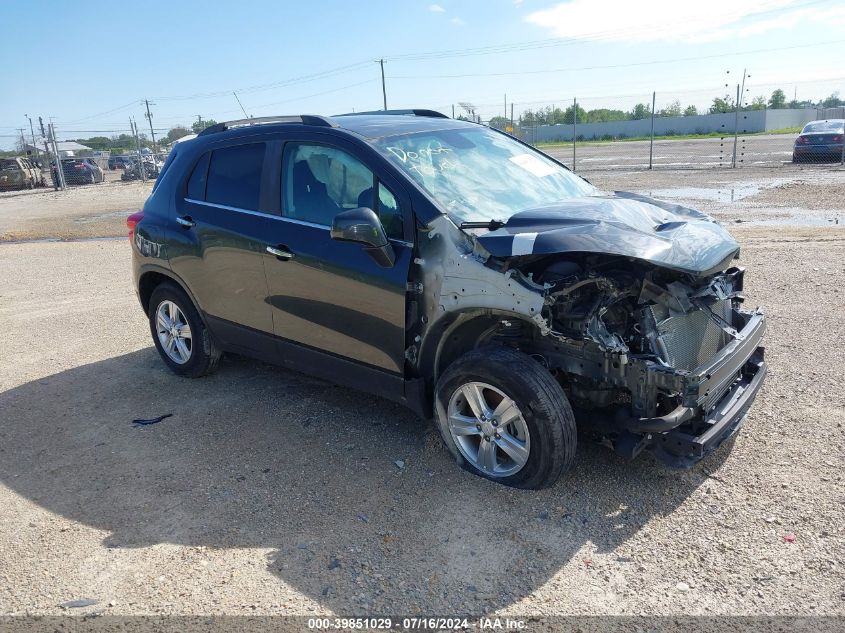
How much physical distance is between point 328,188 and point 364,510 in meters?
1.95

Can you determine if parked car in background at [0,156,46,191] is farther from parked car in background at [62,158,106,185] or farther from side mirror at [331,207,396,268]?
side mirror at [331,207,396,268]

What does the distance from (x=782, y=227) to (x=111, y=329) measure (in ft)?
32.1

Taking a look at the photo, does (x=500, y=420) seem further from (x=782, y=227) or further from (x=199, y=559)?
(x=782, y=227)

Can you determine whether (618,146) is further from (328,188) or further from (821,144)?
(328,188)

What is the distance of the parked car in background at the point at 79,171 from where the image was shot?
32.7 meters

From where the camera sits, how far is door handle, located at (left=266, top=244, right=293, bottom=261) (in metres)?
4.36

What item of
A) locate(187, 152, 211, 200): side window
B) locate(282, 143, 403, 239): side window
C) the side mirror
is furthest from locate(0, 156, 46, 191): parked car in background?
the side mirror

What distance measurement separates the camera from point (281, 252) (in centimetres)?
440

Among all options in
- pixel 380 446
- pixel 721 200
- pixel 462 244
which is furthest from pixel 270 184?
pixel 721 200

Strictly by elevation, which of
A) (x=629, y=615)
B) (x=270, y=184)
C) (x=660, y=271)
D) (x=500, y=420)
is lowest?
(x=629, y=615)

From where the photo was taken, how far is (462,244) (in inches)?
144

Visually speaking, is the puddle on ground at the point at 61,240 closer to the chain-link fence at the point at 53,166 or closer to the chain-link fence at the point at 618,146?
the chain-link fence at the point at 618,146

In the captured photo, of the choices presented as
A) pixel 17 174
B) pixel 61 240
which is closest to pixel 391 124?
pixel 61 240

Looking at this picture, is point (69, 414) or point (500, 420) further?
point (69, 414)
